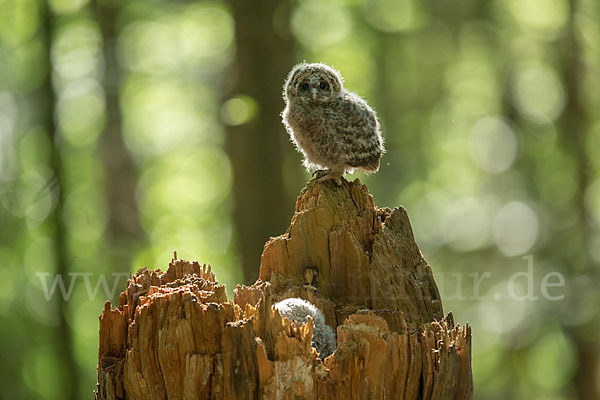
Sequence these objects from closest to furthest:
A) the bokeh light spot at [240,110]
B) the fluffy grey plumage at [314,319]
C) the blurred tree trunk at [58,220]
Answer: the fluffy grey plumage at [314,319], the bokeh light spot at [240,110], the blurred tree trunk at [58,220]

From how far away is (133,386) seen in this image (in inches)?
114

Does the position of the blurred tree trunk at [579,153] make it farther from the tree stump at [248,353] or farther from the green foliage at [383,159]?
the tree stump at [248,353]

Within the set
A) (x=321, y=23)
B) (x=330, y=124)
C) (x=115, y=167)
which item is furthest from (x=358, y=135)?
(x=115, y=167)

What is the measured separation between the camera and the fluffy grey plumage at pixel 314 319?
3469mm

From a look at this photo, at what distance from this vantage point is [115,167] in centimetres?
1041

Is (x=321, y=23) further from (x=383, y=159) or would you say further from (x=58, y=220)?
(x=58, y=220)

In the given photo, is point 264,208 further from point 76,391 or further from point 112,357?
point 76,391

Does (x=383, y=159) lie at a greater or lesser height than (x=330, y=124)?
greater

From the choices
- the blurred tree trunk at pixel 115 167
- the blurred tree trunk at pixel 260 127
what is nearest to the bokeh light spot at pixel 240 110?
the blurred tree trunk at pixel 260 127

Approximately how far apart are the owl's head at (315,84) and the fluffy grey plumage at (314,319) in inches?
60.6

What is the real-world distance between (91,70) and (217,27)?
2.24 m

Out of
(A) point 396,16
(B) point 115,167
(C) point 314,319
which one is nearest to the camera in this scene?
(C) point 314,319

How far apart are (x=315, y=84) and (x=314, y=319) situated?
175cm

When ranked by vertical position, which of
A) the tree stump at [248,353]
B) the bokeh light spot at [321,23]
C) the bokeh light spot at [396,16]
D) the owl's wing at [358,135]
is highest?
the bokeh light spot at [396,16]
